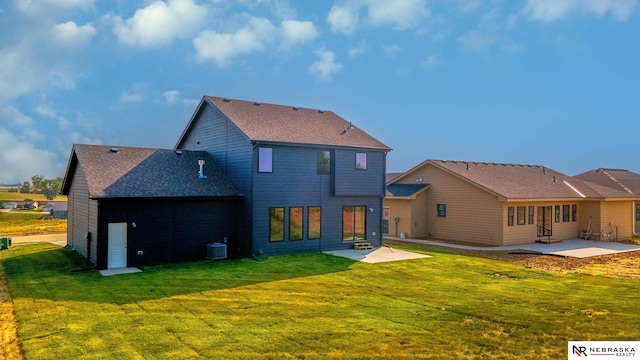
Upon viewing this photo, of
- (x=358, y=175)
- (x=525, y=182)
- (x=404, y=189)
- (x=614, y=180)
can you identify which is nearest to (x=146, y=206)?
(x=358, y=175)

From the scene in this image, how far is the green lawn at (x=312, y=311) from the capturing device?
8312 millimetres

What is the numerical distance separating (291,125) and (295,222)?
5.03 metres

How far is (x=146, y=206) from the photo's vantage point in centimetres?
1661

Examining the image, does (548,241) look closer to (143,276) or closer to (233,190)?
(233,190)

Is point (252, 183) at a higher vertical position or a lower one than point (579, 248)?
higher

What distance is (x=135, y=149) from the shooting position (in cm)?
1980

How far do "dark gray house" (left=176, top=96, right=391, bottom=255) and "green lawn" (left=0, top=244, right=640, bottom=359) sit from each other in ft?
8.67

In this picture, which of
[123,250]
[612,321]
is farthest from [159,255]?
→ [612,321]

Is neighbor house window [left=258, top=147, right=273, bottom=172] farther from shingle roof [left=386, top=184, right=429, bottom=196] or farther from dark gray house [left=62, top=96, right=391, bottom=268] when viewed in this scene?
shingle roof [left=386, top=184, right=429, bottom=196]

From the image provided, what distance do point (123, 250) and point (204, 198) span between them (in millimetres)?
3683

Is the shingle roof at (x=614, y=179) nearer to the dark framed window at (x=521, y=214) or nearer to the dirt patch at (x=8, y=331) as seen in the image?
the dark framed window at (x=521, y=214)

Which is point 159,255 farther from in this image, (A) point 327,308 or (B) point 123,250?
(A) point 327,308

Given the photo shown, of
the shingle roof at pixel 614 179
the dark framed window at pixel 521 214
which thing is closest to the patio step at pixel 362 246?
the dark framed window at pixel 521 214

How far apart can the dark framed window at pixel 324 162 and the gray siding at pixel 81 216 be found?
9558mm
